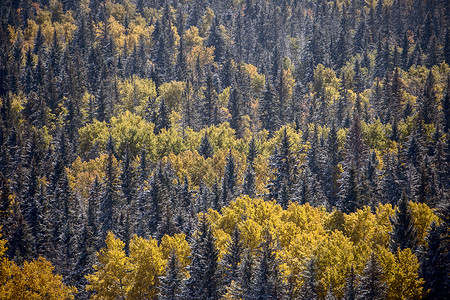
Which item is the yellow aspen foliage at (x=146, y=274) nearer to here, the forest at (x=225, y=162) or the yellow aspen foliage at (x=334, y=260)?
the forest at (x=225, y=162)

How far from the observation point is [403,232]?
56.9 m

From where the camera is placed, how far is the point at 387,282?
5056 cm

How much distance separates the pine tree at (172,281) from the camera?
53938 mm

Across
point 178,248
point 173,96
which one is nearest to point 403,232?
point 178,248

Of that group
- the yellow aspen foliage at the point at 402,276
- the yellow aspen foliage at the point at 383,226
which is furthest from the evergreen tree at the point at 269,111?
the yellow aspen foliage at the point at 402,276

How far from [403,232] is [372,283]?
431 inches

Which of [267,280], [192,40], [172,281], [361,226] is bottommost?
[172,281]

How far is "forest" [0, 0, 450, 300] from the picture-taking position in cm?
5419

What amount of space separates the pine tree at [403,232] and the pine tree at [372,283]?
340 inches

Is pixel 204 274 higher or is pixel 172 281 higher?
pixel 204 274

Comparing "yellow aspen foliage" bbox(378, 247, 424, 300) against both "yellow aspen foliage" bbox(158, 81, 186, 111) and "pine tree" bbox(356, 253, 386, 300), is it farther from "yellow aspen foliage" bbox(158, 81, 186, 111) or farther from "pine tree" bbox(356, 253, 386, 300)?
"yellow aspen foliage" bbox(158, 81, 186, 111)

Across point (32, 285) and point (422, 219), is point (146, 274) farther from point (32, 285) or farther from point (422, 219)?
point (422, 219)

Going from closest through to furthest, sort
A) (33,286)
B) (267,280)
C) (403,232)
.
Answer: (267,280)
(403,232)
(33,286)

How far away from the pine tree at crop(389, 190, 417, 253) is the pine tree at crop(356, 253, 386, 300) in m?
8.63
